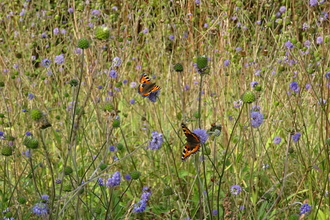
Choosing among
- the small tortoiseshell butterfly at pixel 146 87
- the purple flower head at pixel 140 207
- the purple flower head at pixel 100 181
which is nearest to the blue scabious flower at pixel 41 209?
the purple flower head at pixel 140 207

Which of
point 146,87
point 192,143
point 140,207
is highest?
point 146,87

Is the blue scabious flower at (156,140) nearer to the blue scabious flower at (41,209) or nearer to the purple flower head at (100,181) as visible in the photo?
the blue scabious flower at (41,209)

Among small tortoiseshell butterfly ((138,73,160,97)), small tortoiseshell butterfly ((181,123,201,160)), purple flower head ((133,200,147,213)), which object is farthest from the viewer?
small tortoiseshell butterfly ((138,73,160,97))

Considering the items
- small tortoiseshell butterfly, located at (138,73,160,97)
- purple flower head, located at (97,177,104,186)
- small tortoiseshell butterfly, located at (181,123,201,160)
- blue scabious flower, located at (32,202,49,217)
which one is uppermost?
small tortoiseshell butterfly, located at (138,73,160,97)

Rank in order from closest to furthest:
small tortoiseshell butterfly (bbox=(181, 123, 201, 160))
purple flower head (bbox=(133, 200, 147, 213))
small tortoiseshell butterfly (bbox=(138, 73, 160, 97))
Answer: small tortoiseshell butterfly (bbox=(181, 123, 201, 160)), purple flower head (bbox=(133, 200, 147, 213)), small tortoiseshell butterfly (bbox=(138, 73, 160, 97))

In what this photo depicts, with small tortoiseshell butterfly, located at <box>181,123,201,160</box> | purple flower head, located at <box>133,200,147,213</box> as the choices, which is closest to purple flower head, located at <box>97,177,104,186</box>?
purple flower head, located at <box>133,200,147,213</box>

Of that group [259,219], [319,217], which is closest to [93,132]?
[259,219]

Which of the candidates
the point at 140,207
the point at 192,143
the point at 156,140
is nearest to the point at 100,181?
the point at 140,207

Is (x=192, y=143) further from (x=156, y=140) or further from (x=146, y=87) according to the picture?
(x=146, y=87)

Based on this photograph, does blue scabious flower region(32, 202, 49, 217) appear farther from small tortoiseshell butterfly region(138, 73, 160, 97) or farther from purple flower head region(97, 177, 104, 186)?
small tortoiseshell butterfly region(138, 73, 160, 97)

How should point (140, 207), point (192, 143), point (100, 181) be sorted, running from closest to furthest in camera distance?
point (192, 143)
point (140, 207)
point (100, 181)

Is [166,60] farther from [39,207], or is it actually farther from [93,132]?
[39,207]

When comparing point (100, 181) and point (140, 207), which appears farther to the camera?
point (100, 181)

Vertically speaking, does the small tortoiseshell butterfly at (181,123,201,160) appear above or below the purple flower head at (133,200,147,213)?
above
